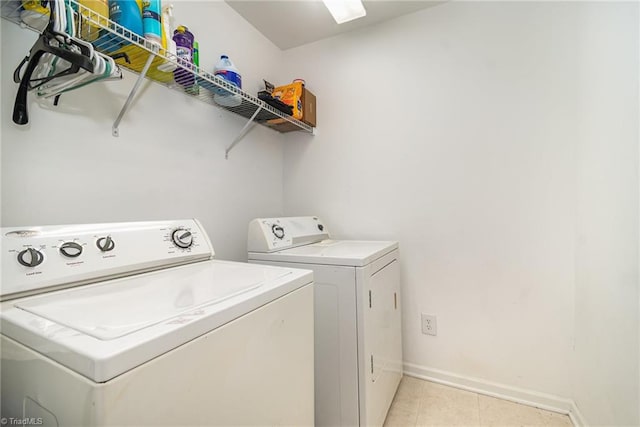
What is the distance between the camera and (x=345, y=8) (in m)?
1.59

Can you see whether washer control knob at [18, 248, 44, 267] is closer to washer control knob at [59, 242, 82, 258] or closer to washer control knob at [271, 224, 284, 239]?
washer control knob at [59, 242, 82, 258]

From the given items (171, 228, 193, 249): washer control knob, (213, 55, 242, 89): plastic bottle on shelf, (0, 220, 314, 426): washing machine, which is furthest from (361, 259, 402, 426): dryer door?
(213, 55, 242, 89): plastic bottle on shelf

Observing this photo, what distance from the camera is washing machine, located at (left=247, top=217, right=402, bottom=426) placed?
122 cm

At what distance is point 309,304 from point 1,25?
135 centimetres

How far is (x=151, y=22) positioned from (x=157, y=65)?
0.16 m

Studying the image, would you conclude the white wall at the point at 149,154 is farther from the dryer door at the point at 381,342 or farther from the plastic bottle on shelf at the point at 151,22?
the dryer door at the point at 381,342

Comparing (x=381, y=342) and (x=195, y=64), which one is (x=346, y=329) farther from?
(x=195, y=64)

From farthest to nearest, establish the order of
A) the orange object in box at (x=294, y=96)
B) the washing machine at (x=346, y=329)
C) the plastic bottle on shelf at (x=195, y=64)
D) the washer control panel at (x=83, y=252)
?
the orange object in box at (x=294, y=96)
the plastic bottle on shelf at (x=195, y=64)
the washing machine at (x=346, y=329)
the washer control panel at (x=83, y=252)

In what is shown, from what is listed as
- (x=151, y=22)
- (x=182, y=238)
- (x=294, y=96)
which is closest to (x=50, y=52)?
(x=151, y=22)

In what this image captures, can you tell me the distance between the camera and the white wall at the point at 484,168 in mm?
1445

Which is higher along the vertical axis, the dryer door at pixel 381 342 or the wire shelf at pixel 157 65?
the wire shelf at pixel 157 65

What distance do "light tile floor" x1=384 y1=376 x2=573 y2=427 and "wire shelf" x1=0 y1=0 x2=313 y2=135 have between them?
184 centimetres

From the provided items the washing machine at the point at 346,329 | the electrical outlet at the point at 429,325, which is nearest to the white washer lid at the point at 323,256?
the washing machine at the point at 346,329

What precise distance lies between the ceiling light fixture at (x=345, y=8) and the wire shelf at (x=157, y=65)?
63cm
